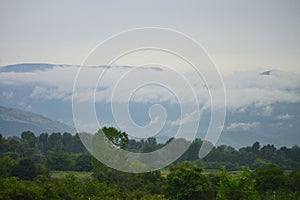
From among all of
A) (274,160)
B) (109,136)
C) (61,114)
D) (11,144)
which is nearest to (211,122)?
(109,136)

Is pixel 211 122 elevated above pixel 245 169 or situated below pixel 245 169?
above

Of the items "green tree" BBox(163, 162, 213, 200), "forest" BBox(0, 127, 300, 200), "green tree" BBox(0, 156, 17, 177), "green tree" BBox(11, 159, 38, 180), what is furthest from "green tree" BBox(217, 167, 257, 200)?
"green tree" BBox(0, 156, 17, 177)

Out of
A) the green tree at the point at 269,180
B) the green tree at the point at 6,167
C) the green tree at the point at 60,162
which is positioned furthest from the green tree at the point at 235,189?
the green tree at the point at 60,162

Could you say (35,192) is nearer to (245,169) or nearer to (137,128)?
(137,128)

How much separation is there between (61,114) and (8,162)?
529 ft

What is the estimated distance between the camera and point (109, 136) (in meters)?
33.7

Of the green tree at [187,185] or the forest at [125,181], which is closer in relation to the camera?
the forest at [125,181]

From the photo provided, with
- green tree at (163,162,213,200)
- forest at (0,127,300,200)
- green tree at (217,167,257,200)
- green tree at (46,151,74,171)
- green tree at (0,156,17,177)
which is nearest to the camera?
forest at (0,127,300,200)

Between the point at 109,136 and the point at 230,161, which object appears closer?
the point at 109,136

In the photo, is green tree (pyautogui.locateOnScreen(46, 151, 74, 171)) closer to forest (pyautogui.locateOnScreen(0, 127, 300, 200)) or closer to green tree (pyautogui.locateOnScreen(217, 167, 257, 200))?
forest (pyautogui.locateOnScreen(0, 127, 300, 200))

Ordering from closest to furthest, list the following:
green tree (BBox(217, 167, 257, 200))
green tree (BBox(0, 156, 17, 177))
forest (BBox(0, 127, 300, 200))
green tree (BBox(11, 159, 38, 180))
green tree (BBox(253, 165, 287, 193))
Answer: forest (BBox(0, 127, 300, 200))
green tree (BBox(217, 167, 257, 200))
green tree (BBox(253, 165, 287, 193))
green tree (BBox(0, 156, 17, 177))
green tree (BBox(11, 159, 38, 180))

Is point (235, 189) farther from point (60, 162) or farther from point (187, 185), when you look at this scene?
point (60, 162)

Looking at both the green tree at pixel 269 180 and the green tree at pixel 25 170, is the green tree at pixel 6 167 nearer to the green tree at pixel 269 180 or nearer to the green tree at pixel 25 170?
the green tree at pixel 25 170

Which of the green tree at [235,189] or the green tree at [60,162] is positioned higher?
the green tree at [60,162]
